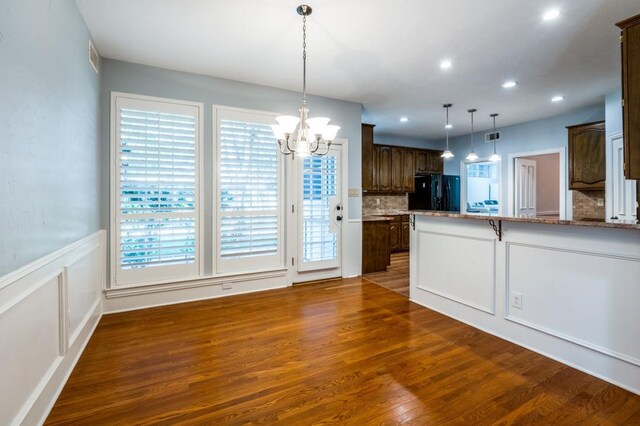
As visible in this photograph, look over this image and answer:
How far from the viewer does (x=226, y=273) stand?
389cm

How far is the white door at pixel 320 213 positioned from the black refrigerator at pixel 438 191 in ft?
11.7

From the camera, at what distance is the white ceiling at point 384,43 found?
8.08ft

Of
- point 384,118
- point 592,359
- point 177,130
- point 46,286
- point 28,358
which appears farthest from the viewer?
point 384,118


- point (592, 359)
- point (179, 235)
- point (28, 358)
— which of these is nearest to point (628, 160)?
point (592, 359)

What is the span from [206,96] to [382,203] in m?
4.87

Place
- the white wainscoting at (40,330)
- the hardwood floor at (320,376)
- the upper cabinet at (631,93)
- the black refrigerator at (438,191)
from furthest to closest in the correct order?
1. the black refrigerator at (438,191)
2. the upper cabinet at (631,93)
3. the hardwood floor at (320,376)
4. the white wainscoting at (40,330)

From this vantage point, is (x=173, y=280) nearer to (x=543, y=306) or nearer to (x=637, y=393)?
(x=543, y=306)

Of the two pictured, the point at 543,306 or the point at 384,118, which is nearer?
the point at 543,306

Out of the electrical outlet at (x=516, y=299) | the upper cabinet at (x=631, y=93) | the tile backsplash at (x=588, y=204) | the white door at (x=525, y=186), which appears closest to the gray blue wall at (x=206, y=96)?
the electrical outlet at (x=516, y=299)

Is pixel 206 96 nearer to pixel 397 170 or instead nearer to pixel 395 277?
pixel 395 277

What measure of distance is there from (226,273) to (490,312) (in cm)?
299

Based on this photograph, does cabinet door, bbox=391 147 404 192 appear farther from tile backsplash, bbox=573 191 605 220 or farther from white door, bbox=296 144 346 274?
tile backsplash, bbox=573 191 605 220

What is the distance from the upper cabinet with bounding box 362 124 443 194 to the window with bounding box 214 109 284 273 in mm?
3032

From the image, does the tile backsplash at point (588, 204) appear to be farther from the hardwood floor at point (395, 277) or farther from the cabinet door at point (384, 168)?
the cabinet door at point (384, 168)
